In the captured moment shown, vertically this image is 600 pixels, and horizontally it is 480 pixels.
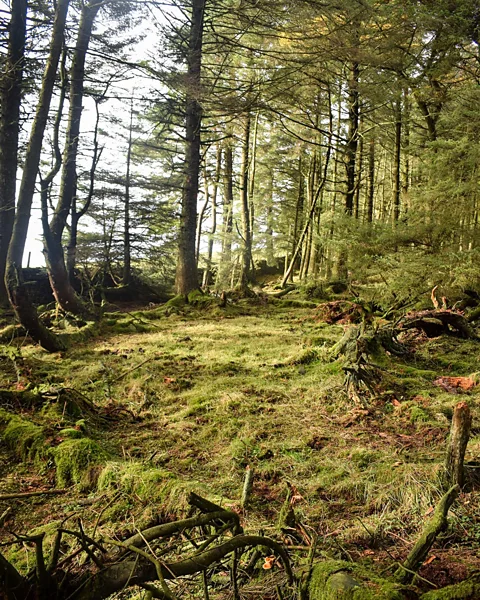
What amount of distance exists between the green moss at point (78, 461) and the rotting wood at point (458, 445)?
273cm

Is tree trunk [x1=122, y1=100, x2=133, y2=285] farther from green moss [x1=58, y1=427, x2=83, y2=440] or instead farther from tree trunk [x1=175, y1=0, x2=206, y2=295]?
green moss [x1=58, y1=427, x2=83, y2=440]

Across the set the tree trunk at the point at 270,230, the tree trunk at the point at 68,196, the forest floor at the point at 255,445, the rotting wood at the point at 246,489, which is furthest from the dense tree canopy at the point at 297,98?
the tree trunk at the point at 270,230

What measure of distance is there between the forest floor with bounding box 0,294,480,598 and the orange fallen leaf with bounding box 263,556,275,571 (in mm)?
178

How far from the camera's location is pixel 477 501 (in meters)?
2.72

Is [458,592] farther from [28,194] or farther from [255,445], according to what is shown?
[28,194]

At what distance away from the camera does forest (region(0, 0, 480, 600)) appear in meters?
2.03

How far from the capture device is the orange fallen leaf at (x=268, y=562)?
2065 mm

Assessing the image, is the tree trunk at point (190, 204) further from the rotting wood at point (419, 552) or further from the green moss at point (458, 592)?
the green moss at point (458, 592)

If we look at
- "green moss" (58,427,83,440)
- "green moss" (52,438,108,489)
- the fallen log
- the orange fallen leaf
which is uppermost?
the fallen log

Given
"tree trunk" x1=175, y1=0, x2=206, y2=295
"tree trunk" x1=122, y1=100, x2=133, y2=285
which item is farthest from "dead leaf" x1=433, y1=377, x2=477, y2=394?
"tree trunk" x1=122, y1=100, x2=133, y2=285

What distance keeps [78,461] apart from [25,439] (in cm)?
74

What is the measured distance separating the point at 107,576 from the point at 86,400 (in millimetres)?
3666

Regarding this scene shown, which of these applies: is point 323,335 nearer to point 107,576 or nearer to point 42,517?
point 42,517

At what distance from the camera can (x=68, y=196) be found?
9.99 m
